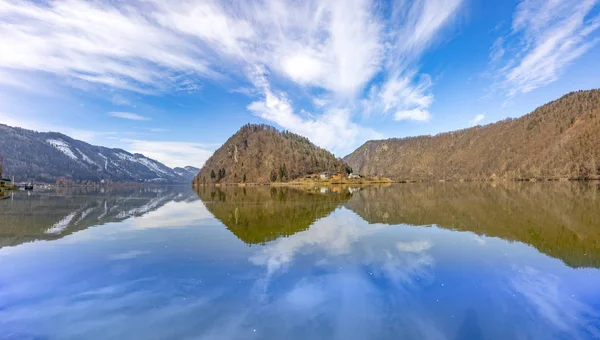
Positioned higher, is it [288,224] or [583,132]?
[583,132]

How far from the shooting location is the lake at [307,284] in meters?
8.97

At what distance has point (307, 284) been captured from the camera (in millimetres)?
12492

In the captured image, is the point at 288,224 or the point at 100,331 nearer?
the point at 100,331

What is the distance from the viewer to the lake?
8.97 m

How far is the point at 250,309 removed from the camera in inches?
399

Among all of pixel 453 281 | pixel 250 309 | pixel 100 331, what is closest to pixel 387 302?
pixel 453 281

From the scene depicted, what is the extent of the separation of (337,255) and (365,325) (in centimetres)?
802

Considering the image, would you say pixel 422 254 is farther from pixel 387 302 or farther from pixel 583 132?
pixel 583 132

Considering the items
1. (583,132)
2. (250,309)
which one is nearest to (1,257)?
(250,309)

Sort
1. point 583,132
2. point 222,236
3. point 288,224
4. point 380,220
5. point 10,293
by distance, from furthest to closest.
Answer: point 583,132 → point 380,220 → point 288,224 → point 222,236 → point 10,293

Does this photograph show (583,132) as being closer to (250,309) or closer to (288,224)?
(288,224)

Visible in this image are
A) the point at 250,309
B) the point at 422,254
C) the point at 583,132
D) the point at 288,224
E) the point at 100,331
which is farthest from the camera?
the point at 583,132

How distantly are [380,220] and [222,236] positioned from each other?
49.0ft

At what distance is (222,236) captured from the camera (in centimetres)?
2283
